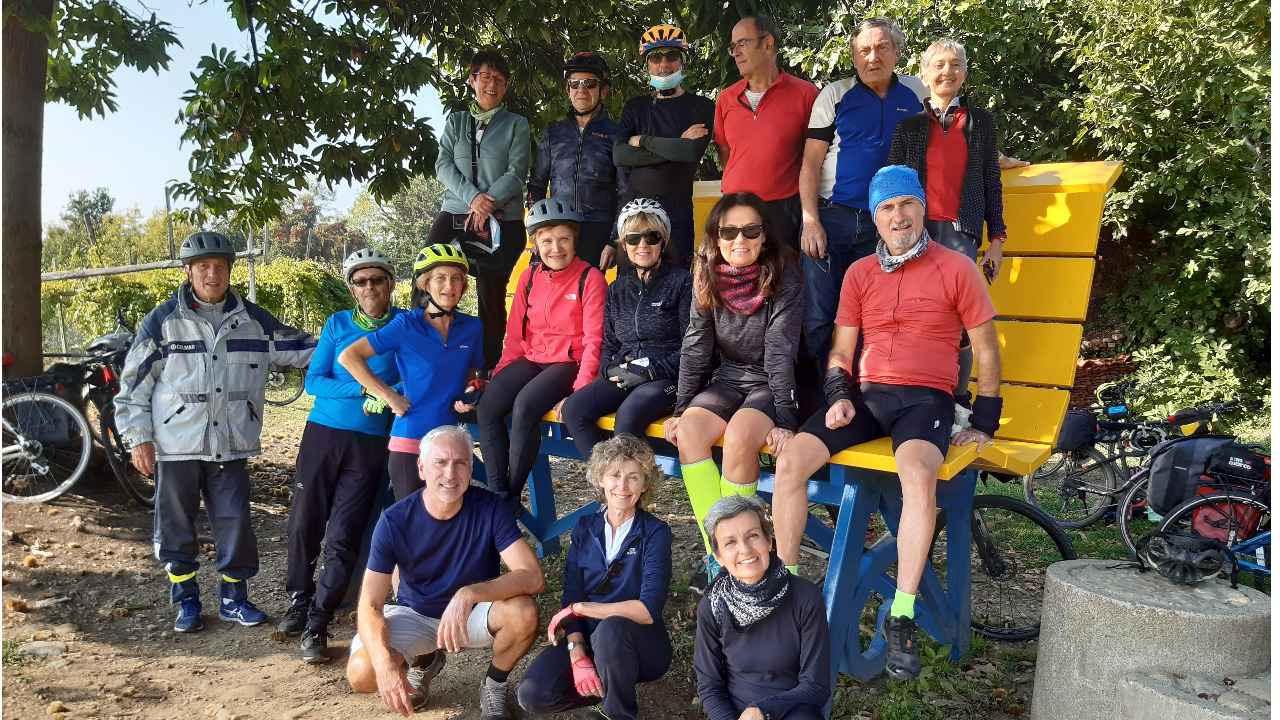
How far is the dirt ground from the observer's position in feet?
14.8

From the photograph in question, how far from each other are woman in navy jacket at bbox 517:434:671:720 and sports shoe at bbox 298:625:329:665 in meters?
1.41

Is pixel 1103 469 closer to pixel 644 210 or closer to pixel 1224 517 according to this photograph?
pixel 1224 517

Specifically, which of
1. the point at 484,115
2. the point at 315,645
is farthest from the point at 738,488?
the point at 484,115

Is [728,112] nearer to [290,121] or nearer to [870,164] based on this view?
[870,164]

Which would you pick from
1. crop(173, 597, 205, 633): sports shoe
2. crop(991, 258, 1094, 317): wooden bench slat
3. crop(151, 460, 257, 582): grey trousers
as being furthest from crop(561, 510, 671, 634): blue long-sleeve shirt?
crop(991, 258, 1094, 317): wooden bench slat

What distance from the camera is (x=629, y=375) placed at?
501 cm

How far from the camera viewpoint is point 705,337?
4.73m

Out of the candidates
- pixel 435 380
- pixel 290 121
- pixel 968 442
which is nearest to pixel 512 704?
pixel 435 380

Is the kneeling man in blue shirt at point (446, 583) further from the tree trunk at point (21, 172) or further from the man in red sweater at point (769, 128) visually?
the tree trunk at point (21, 172)

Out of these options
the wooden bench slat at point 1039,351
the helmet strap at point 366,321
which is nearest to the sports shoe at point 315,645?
the helmet strap at point 366,321

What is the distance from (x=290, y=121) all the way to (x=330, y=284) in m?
15.6

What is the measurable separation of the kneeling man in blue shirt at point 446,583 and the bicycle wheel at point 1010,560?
2408 mm

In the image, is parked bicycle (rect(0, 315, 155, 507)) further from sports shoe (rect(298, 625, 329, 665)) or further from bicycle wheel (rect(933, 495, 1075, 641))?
bicycle wheel (rect(933, 495, 1075, 641))

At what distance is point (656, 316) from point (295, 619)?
256cm
